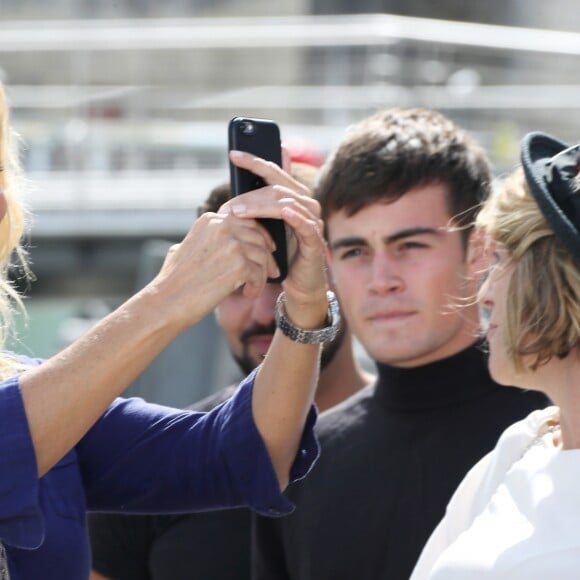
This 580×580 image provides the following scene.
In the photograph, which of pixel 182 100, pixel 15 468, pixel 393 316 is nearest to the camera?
pixel 15 468

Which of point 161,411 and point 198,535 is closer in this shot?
point 161,411

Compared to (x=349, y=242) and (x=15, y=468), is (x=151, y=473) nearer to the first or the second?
(x=15, y=468)

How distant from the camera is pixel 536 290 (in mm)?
1635

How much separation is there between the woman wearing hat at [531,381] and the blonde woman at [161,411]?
0.24 metres

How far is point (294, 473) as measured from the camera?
1792 mm

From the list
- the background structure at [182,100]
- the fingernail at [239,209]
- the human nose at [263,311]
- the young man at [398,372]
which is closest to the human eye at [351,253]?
the young man at [398,372]

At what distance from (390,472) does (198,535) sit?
0.43m

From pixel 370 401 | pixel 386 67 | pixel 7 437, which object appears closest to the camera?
pixel 7 437

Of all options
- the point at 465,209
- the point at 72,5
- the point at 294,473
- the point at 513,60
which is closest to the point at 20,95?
the point at 72,5

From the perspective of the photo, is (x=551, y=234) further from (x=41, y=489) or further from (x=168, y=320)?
(x=41, y=489)

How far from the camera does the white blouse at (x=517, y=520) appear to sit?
4.83ft

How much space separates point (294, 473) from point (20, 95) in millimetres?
6686

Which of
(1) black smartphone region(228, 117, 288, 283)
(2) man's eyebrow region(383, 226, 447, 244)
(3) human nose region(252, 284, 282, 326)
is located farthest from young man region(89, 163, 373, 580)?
(1) black smartphone region(228, 117, 288, 283)

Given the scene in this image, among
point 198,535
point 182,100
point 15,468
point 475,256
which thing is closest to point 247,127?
point 15,468
